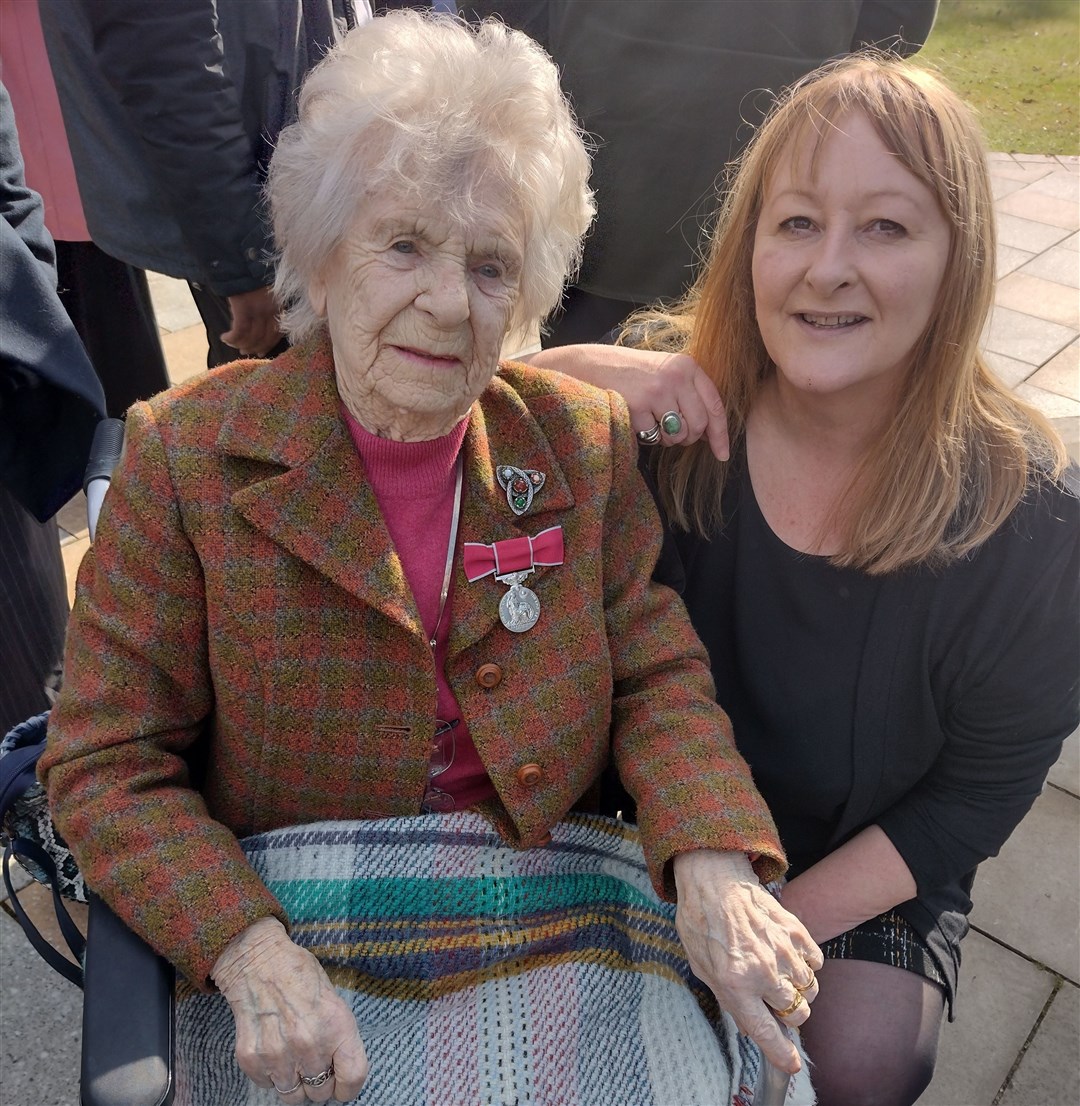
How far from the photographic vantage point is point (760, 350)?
6.36 ft

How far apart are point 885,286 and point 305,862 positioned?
1.21 metres

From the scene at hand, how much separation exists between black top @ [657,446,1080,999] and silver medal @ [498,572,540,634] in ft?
1.06

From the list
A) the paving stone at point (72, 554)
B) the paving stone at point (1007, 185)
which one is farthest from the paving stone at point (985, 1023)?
the paving stone at point (1007, 185)

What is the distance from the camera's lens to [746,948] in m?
1.42

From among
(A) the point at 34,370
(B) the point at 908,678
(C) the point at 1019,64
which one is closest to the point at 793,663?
(B) the point at 908,678

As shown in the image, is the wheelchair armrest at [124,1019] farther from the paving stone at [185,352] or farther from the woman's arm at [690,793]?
the paving stone at [185,352]

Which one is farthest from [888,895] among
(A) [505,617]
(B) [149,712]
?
(B) [149,712]

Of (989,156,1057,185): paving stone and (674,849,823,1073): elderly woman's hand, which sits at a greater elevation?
(674,849,823,1073): elderly woman's hand

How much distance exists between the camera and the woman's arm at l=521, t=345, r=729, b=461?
1.83 meters

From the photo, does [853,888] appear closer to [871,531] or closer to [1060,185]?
[871,531]

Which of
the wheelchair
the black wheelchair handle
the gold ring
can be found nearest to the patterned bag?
the wheelchair

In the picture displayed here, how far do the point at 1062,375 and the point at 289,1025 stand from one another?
460cm

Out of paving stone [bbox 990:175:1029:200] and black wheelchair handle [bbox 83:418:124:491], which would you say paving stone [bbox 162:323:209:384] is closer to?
black wheelchair handle [bbox 83:418:124:491]

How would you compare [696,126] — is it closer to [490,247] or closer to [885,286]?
[885,286]
